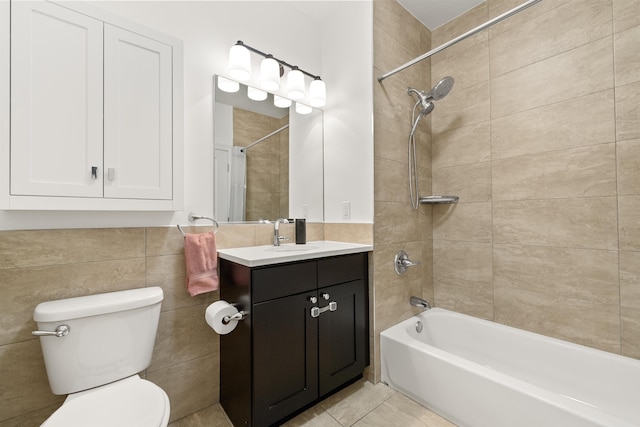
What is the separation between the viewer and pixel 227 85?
1614 mm

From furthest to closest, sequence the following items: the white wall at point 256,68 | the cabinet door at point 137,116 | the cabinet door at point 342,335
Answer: the cabinet door at point 342,335 < the white wall at point 256,68 < the cabinet door at point 137,116

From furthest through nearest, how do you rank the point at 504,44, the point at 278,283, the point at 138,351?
the point at 504,44
the point at 278,283
the point at 138,351

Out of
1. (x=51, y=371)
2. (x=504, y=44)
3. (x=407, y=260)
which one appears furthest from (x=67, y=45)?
(x=504, y=44)

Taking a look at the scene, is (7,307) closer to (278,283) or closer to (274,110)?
(278,283)

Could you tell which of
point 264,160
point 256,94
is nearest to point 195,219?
point 264,160

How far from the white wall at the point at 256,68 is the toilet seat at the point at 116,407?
69 centimetres

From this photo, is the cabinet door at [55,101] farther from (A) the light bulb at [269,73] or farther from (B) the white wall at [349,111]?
(B) the white wall at [349,111]

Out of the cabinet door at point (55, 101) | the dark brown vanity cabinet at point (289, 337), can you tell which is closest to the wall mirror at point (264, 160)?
the dark brown vanity cabinet at point (289, 337)

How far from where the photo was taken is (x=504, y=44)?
5.98 ft

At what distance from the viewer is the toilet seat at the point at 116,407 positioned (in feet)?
2.82

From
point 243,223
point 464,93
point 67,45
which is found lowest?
point 243,223

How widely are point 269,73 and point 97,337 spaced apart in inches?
63.9

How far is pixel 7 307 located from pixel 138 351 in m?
0.51

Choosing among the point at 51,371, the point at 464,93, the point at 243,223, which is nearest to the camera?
the point at 51,371
